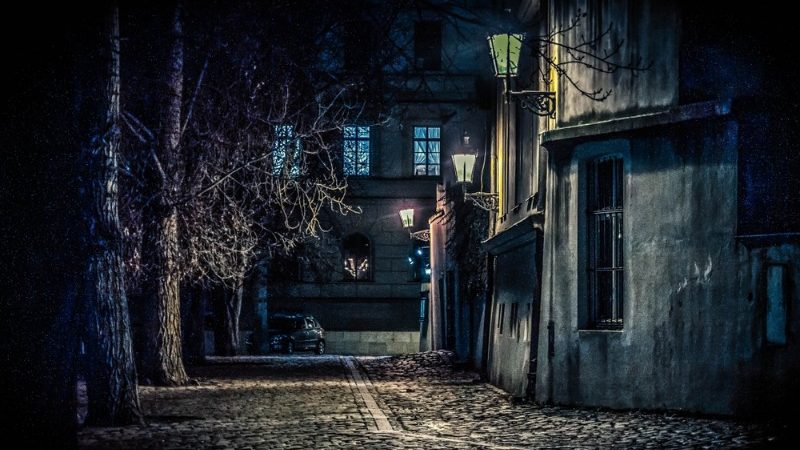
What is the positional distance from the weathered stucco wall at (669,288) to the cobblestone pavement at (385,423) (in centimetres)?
47

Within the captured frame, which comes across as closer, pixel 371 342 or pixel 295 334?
pixel 295 334

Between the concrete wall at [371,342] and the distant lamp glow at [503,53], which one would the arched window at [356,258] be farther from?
the distant lamp glow at [503,53]

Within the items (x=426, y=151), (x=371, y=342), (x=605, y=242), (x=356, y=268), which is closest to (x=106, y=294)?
(x=605, y=242)

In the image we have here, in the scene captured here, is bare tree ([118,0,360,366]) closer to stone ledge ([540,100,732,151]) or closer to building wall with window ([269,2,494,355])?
stone ledge ([540,100,732,151])

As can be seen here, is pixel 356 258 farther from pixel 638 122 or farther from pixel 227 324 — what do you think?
pixel 638 122

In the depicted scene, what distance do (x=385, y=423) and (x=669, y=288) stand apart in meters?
4.06

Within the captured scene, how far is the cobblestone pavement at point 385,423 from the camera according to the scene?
10.8 metres

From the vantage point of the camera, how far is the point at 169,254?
63.8ft

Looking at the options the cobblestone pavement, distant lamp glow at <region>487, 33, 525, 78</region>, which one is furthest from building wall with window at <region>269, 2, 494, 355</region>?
distant lamp glow at <region>487, 33, 525, 78</region>

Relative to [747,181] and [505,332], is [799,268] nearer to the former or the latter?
[747,181]

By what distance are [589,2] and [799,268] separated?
5356 mm

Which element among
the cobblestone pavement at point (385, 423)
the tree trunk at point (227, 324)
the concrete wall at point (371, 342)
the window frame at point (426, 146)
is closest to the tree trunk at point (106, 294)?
the cobblestone pavement at point (385, 423)

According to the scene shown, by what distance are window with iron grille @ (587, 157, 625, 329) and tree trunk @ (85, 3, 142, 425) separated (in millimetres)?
6511

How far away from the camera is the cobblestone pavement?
10.8 meters
